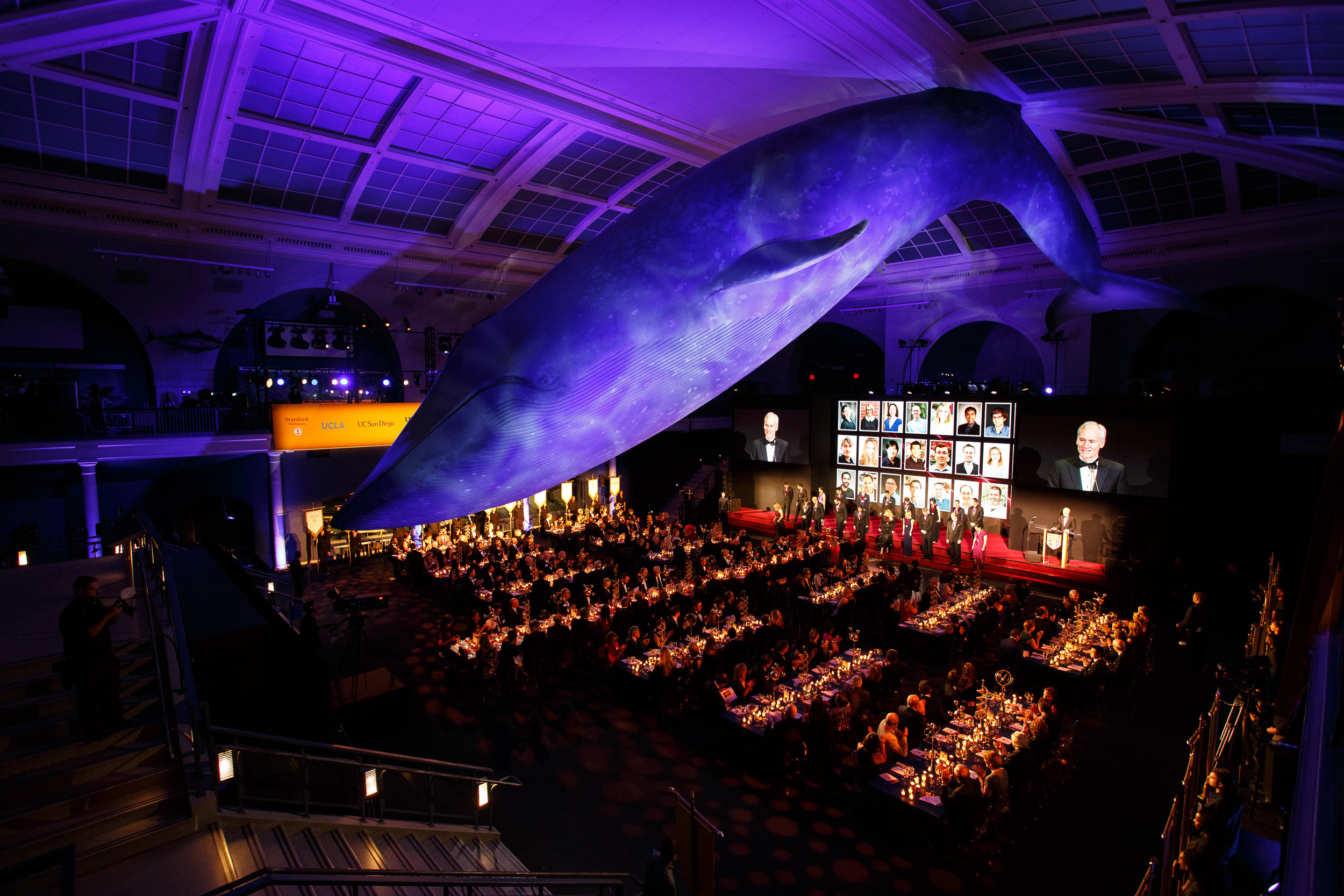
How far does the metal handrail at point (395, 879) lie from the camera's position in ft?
10.8

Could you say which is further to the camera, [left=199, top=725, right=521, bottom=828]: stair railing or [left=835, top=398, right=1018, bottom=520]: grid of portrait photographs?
[left=835, top=398, right=1018, bottom=520]: grid of portrait photographs

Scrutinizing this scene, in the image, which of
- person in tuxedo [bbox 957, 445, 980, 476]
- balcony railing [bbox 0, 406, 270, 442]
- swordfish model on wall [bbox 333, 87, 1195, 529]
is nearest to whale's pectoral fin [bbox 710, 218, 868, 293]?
swordfish model on wall [bbox 333, 87, 1195, 529]

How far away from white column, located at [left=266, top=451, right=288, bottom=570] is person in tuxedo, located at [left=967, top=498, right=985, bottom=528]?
65.8 feet

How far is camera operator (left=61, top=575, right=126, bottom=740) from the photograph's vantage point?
5.63 m

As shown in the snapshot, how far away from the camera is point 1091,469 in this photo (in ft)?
54.6

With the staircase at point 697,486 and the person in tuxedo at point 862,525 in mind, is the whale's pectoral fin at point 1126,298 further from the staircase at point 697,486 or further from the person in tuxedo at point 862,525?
the staircase at point 697,486

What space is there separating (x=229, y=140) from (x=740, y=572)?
15857 mm

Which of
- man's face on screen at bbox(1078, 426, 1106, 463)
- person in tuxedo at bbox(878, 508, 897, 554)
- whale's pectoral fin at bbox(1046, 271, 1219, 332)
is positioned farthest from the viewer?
person in tuxedo at bbox(878, 508, 897, 554)

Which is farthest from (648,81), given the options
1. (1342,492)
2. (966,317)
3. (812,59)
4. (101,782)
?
(966,317)

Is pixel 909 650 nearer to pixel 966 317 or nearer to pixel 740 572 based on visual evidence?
pixel 740 572

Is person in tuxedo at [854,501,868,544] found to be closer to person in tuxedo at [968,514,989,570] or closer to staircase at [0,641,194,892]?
person in tuxedo at [968,514,989,570]

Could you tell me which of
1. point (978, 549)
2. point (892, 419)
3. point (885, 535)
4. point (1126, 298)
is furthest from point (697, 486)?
point (1126, 298)

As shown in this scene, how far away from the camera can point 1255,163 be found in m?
12.7

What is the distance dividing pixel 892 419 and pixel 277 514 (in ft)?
62.4
